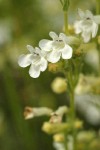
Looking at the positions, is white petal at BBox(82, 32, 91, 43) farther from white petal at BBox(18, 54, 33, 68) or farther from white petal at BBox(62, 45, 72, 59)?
white petal at BBox(18, 54, 33, 68)

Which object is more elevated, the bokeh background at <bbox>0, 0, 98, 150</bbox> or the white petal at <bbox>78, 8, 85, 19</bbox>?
the bokeh background at <bbox>0, 0, 98, 150</bbox>

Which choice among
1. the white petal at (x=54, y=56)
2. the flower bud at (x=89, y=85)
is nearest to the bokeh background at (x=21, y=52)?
the flower bud at (x=89, y=85)

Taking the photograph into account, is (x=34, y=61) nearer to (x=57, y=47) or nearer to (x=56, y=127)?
(x=57, y=47)


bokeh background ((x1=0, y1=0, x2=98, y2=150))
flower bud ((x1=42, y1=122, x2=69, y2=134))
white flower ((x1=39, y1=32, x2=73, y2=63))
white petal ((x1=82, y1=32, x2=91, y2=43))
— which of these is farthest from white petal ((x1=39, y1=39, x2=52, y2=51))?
bokeh background ((x1=0, y1=0, x2=98, y2=150))

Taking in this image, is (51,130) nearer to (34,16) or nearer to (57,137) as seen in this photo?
(57,137)

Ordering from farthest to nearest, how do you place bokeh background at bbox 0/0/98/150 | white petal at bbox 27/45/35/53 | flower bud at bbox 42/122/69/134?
bokeh background at bbox 0/0/98/150, flower bud at bbox 42/122/69/134, white petal at bbox 27/45/35/53

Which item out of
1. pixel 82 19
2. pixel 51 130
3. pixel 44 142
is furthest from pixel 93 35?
pixel 44 142
